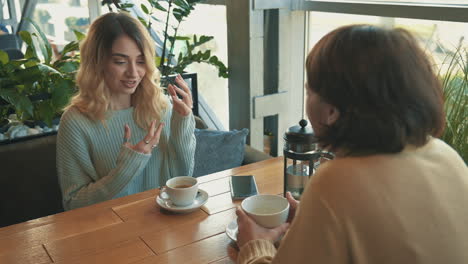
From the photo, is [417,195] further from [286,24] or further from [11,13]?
[11,13]

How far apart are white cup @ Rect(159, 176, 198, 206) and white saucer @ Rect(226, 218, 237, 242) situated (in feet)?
0.57

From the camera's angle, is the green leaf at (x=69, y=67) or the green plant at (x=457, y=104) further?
the green leaf at (x=69, y=67)

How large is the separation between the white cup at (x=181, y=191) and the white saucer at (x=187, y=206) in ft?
0.04

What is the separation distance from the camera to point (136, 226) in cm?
141

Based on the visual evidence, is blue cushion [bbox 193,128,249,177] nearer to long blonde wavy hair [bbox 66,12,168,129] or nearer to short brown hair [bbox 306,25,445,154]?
long blonde wavy hair [bbox 66,12,168,129]

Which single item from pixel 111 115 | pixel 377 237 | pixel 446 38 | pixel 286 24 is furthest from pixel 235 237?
pixel 286 24

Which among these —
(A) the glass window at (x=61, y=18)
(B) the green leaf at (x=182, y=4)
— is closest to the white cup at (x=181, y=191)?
(B) the green leaf at (x=182, y=4)

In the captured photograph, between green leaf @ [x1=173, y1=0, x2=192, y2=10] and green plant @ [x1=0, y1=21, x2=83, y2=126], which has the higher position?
green leaf @ [x1=173, y1=0, x2=192, y2=10]

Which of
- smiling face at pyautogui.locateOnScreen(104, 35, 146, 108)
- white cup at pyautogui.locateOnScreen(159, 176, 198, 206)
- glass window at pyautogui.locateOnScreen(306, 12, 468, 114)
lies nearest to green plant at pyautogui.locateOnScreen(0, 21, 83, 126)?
smiling face at pyautogui.locateOnScreen(104, 35, 146, 108)

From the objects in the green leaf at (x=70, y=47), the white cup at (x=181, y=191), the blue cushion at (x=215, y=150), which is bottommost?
the blue cushion at (x=215, y=150)

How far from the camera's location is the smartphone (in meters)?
1.60

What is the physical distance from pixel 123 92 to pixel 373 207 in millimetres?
1334

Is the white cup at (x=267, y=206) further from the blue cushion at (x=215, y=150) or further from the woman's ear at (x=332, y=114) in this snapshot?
the blue cushion at (x=215, y=150)

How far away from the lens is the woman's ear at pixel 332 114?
34.1 inches
